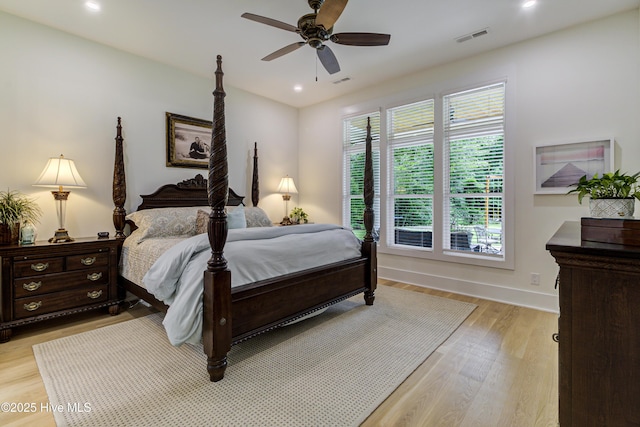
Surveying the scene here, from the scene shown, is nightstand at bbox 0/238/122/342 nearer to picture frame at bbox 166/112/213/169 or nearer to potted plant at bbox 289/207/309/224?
picture frame at bbox 166/112/213/169

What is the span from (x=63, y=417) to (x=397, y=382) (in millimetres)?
1917

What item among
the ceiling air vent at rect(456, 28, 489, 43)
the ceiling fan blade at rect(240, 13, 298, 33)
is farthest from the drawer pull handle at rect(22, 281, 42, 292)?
the ceiling air vent at rect(456, 28, 489, 43)

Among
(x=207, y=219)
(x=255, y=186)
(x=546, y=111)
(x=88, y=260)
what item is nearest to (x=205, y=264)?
(x=207, y=219)

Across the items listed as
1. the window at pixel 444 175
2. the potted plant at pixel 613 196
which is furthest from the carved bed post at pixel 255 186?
the potted plant at pixel 613 196

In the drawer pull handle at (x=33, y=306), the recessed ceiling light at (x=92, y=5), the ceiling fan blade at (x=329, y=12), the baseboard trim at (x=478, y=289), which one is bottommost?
the baseboard trim at (x=478, y=289)

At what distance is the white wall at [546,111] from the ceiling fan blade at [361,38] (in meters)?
1.74

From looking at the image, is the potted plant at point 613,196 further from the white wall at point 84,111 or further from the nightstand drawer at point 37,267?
the white wall at point 84,111

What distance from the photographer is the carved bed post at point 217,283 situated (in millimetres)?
1910

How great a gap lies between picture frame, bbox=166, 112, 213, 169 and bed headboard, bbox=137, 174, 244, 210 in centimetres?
25

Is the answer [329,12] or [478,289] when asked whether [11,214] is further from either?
[478,289]

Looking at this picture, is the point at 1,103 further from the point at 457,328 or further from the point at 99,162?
the point at 457,328

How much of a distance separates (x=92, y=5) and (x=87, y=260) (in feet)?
7.75

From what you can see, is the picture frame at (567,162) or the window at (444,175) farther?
the window at (444,175)

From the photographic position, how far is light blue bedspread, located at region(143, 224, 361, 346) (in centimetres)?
196
